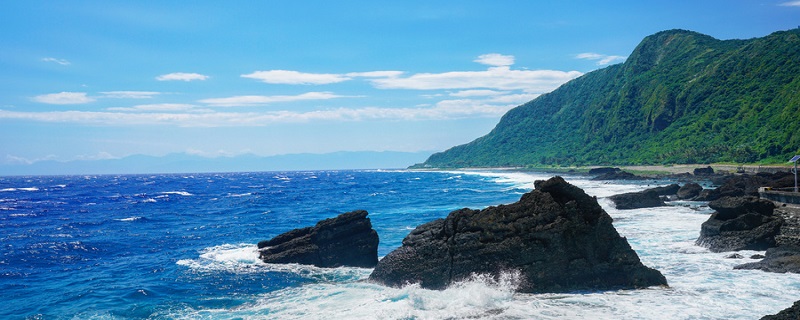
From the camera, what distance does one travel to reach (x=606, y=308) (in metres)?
19.2

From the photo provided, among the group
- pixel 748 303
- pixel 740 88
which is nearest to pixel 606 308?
pixel 748 303

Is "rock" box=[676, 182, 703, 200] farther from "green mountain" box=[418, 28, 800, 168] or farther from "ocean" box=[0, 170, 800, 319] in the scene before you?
"green mountain" box=[418, 28, 800, 168]

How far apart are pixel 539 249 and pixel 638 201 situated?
120ft

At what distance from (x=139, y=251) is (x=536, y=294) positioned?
3043 cm

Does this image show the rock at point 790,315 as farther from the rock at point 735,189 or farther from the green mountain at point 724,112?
the green mountain at point 724,112

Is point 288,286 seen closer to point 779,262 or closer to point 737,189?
point 779,262

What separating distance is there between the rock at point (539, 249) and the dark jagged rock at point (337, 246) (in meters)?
7.13

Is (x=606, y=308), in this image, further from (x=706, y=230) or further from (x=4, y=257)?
(x=4, y=257)

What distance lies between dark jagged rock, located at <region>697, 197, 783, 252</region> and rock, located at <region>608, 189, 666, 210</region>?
2232 cm

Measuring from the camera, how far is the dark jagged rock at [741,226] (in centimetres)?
2884

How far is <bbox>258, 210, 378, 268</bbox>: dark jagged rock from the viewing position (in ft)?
101

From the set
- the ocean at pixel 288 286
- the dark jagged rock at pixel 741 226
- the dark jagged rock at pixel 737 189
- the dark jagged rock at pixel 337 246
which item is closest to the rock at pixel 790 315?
the ocean at pixel 288 286

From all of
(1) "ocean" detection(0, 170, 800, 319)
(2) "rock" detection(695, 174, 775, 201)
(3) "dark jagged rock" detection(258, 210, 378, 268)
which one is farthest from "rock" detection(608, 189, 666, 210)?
(3) "dark jagged rock" detection(258, 210, 378, 268)

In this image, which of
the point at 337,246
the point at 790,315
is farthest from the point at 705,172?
the point at 790,315
